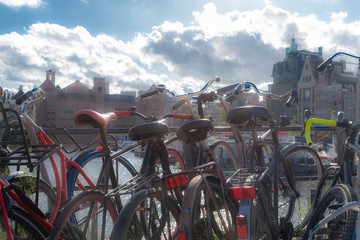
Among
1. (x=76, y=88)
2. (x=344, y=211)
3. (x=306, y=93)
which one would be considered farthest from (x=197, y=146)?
(x=76, y=88)

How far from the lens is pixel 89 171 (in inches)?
108

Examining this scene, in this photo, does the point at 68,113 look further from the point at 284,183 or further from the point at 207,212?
the point at 207,212

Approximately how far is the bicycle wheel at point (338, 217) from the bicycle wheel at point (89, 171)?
133 centimetres

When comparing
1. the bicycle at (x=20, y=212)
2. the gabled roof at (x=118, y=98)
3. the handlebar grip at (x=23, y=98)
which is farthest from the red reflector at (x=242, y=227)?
the gabled roof at (x=118, y=98)

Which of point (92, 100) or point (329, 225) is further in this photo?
point (92, 100)

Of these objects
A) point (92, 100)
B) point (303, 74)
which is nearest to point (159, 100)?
point (92, 100)

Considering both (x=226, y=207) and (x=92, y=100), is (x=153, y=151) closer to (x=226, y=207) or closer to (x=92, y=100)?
(x=226, y=207)

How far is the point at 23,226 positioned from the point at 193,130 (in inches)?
44.3

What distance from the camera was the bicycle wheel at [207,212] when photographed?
6.27ft

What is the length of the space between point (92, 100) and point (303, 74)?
3114 cm

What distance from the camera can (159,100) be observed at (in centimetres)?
5366

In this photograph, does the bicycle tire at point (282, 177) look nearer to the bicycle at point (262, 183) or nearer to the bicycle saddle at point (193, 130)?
the bicycle at point (262, 183)

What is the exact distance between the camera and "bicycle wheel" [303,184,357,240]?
186 cm

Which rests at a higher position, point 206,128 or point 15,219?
point 206,128
